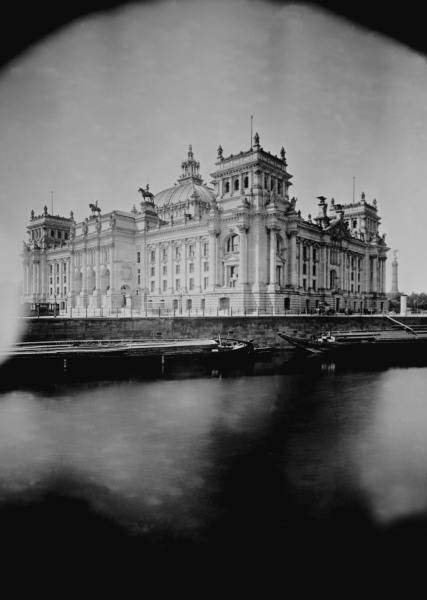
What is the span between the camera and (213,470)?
13523mm

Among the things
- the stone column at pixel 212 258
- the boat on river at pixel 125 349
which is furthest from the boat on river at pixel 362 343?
the stone column at pixel 212 258

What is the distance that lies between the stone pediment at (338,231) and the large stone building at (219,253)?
18cm

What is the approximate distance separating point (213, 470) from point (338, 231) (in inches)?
2425

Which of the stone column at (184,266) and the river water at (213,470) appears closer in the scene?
the river water at (213,470)

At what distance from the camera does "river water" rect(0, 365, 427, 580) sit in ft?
32.7

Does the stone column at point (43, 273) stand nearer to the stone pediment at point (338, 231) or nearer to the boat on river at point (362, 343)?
the stone pediment at point (338, 231)

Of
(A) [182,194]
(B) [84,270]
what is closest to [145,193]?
(A) [182,194]

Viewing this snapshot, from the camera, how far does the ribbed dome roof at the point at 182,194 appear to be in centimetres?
7731

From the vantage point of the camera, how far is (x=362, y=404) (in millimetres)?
22234

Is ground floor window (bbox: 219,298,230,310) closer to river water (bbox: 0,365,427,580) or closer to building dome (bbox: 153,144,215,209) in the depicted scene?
building dome (bbox: 153,144,215,209)

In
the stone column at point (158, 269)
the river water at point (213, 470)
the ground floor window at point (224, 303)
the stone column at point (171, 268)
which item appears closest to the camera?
the river water at point (213, 470)

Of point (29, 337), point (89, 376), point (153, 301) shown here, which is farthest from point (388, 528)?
point (153, 301)

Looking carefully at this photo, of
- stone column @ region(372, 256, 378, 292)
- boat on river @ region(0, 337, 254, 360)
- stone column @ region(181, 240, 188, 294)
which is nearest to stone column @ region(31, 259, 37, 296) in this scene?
stone column @ region(181, 240, 188, 294)

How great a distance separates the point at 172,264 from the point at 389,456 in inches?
2041
